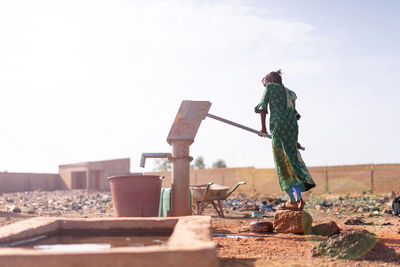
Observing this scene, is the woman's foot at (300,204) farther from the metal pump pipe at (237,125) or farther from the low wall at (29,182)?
the low wall at (29,182)

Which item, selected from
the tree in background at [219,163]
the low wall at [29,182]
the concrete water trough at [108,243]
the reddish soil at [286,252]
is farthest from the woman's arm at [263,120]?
the tree in background at [219,163]

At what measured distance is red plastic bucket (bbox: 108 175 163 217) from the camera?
5391 millimetres

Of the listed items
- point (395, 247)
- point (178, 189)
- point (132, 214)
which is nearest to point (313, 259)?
point (395, 247)

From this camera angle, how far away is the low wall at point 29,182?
28922 mm

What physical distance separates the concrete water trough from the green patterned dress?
2.20m

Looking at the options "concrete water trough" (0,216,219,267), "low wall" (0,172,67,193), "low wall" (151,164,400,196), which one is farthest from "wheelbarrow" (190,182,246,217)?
"low wall" (0,172,67,193)

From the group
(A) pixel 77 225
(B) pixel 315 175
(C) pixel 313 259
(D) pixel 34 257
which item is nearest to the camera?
(D) pixel 34 257

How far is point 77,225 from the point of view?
376 centimetres

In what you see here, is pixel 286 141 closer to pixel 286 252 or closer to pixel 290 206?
pixel 290 206

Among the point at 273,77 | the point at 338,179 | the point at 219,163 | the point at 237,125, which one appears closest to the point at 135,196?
the point at 237,125

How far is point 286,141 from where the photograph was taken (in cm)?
541

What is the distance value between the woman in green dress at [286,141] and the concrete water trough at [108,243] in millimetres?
2200

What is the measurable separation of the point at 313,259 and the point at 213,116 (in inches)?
93.3

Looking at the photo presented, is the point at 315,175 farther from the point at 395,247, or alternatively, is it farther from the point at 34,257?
the point at 34,257
